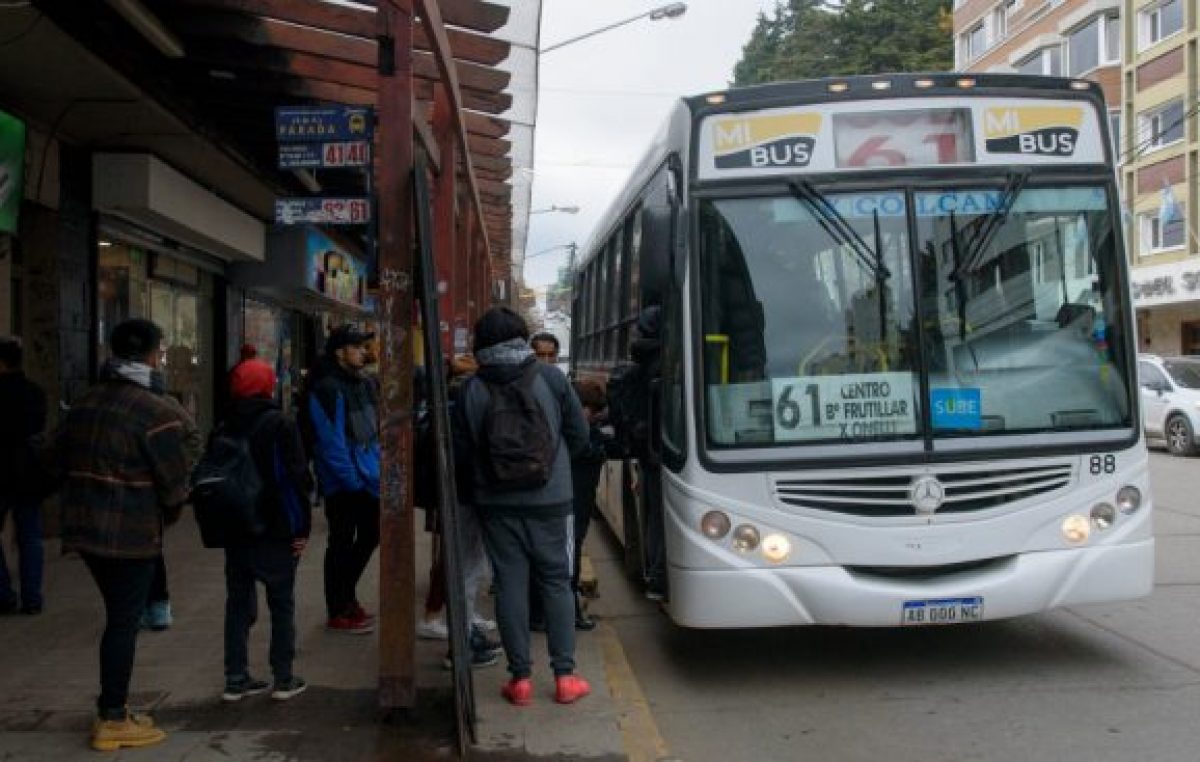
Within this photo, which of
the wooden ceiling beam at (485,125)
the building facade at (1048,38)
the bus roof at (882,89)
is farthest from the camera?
the building facade at (1048,38)

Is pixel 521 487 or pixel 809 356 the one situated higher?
pixel 809 356

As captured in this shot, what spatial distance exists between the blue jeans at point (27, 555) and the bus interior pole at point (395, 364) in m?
3.09

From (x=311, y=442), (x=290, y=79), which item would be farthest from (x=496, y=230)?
(x=311, y=442)

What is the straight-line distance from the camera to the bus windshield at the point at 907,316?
5941mm

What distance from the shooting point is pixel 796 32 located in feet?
214

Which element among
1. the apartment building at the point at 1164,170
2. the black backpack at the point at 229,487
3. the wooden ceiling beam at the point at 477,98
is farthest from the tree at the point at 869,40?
the black backpack at the point at 229,487

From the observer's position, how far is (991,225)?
20.0ft

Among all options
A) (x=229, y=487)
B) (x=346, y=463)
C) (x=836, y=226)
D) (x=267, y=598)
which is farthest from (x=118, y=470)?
(x=836, y=226)

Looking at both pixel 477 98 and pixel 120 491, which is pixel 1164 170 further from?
pixel 120 491

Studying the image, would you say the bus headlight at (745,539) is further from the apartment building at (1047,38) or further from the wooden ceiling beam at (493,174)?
the apartment building at (1047,38)

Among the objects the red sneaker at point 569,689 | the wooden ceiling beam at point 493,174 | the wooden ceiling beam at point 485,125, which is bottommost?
the red sneaker at point 569,689

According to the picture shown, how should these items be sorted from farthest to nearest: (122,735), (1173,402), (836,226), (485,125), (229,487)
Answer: (1173,402) → (485,125) → (836,226) → (229,487) → (122,735)

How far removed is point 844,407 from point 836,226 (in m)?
0.93

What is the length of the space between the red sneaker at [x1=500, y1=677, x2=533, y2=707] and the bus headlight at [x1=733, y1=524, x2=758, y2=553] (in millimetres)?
1202
